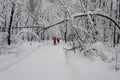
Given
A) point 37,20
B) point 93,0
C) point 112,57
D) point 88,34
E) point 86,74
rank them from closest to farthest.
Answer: point 86,74, point 112,57, point 88,34, point 93,0, point 37,20

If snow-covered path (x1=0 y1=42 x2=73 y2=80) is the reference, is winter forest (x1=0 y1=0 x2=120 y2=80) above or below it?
above

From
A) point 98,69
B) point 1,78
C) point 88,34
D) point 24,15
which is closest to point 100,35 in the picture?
point 88,34

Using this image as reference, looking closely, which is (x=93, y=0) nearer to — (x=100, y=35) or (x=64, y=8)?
(x=100, y=35)

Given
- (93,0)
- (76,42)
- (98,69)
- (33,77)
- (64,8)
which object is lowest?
(33,77)

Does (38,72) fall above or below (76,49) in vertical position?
below

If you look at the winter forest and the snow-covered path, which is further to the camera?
the snow-covered path

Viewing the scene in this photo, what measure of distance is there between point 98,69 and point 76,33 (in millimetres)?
3194

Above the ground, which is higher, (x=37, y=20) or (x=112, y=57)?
(x=37, y=20)

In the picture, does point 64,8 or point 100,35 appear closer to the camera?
point 64,8

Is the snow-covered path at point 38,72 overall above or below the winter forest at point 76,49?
below

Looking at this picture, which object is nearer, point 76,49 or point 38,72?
point 38,72

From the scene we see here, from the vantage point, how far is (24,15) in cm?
4069

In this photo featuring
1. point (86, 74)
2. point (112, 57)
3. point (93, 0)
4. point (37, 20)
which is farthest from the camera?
point (37, 20)

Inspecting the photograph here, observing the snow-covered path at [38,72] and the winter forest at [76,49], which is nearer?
the winter forest at [76,49]
